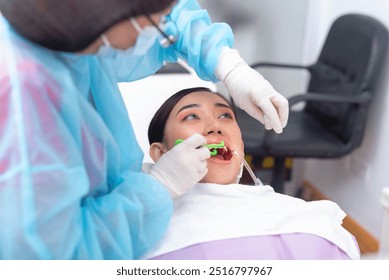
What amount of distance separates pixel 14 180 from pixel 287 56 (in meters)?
2.24

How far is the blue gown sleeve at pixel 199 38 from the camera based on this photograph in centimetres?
107

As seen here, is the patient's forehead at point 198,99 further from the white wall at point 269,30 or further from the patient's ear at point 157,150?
the white wall at point 269,30

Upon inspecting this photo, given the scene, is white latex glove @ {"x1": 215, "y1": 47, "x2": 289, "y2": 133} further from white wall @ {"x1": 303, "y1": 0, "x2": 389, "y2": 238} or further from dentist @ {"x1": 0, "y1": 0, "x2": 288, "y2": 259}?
white wall @ {"x1": 303, "y1": 0, "x2": 389, "y2": 238}

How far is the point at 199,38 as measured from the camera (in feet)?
3.48

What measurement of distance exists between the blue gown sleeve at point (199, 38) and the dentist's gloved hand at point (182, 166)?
8.0 inches

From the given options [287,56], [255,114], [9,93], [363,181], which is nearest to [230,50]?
[255,114]

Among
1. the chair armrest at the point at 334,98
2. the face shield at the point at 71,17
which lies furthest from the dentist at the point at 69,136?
the chair armrest at the point at 334,98

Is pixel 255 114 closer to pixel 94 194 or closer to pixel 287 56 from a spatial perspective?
pixel 94 194

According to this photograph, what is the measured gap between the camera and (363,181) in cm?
237

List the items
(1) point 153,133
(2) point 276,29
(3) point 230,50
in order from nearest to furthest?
Answer: (3) point 230,50, (1) point 153,133, (2) point 276,29

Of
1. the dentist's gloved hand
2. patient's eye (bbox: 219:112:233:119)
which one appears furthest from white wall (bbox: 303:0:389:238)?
the dentist's gloved hand

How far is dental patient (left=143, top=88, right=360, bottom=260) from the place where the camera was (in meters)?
1.01

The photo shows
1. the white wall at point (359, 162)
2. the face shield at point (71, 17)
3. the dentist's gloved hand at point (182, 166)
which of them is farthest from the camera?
the white wall at point (359, 162)

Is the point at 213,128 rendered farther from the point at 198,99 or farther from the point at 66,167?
the point at 66,167
